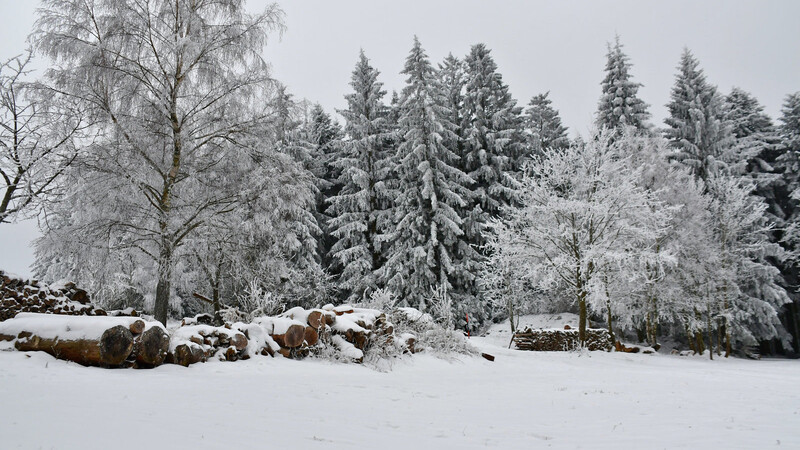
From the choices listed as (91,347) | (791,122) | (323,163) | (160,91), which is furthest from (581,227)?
(791,122)

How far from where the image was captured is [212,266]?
1091 centimetres

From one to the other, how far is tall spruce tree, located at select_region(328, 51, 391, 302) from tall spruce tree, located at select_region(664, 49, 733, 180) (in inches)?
606

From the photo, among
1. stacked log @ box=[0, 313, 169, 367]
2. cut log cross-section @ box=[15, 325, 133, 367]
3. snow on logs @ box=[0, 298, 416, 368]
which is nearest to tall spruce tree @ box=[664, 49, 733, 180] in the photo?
snow on logs @ box=[0, 298, 416, 368]

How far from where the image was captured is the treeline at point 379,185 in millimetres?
9281

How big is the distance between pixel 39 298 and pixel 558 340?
49.4 feet

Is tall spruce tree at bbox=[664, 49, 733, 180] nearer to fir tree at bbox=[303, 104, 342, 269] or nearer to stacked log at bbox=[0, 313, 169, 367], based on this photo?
fir tree at bbox=[303, 104, 342, 269]

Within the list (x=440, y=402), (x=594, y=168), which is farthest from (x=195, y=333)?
(x=594, y=168)

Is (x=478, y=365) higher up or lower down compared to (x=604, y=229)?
lower down

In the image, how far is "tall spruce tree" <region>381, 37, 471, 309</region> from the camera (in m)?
21.1

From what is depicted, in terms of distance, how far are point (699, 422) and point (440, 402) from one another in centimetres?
277

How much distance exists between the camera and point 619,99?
22969 millimetres

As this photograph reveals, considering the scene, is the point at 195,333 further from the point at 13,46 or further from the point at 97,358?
the point at 13,46

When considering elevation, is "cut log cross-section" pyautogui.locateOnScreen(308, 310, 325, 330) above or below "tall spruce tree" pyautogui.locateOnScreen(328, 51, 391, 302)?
below

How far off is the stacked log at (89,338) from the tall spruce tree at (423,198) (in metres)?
15.6
